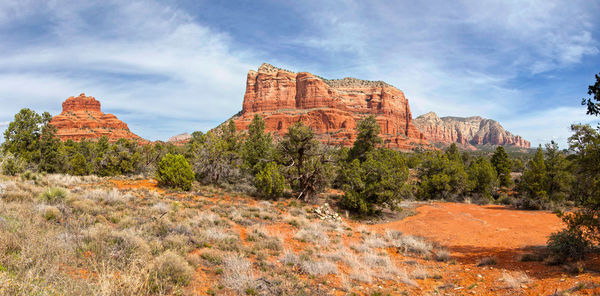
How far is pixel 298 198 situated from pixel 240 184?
6560 millimetres

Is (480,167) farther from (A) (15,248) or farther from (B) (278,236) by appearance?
(A) (15,248)

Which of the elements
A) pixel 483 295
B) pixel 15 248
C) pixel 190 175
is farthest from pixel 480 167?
pixel 15 248

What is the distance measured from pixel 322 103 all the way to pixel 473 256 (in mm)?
142085

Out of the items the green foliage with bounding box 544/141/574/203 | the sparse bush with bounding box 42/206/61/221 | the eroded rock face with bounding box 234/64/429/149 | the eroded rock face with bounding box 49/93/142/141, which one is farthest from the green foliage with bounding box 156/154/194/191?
the eroded rock face with bounding box 49/93/142/141

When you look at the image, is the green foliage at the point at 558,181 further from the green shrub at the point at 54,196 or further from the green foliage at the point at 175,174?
the green shrub at the point at 54,196

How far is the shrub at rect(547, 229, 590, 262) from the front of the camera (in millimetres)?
7603

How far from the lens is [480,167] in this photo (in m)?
29.8

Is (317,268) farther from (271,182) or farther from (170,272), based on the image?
(271,182)

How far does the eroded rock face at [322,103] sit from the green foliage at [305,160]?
111m

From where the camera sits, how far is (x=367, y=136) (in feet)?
106

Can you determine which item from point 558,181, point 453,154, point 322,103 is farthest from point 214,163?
point 322,103

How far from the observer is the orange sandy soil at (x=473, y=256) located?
249 inches

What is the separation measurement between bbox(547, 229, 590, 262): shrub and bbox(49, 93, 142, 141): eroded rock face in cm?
13607

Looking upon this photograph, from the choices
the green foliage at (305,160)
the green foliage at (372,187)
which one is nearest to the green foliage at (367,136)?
the green foliage at (372,187)
